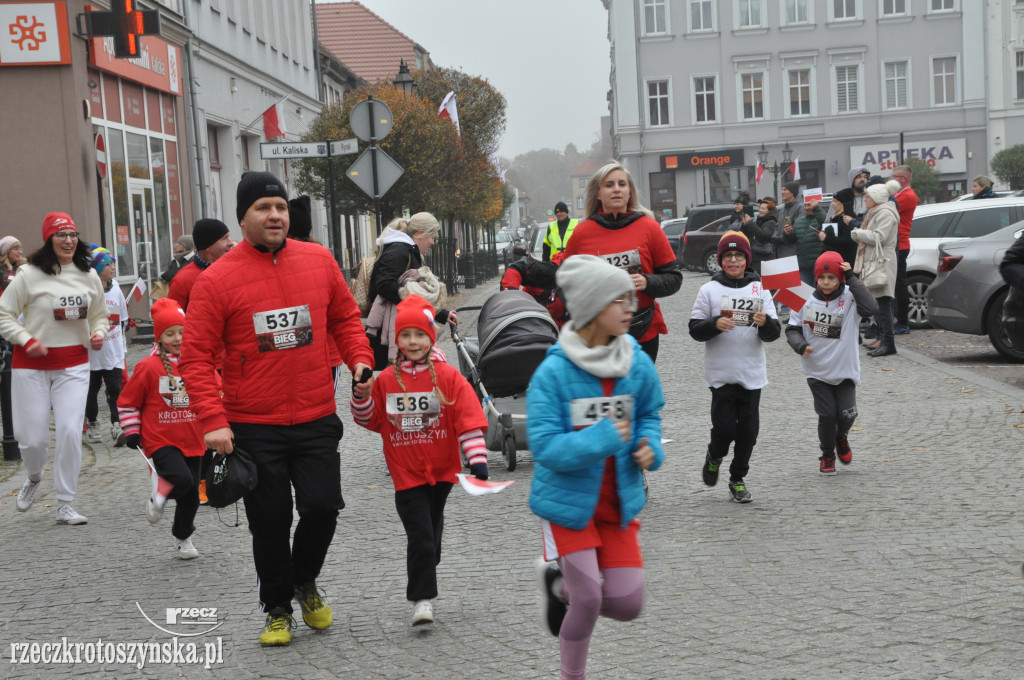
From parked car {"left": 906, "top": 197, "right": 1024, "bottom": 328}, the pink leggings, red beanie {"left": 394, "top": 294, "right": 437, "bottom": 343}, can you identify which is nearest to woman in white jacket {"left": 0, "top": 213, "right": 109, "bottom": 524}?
red beanie {"left": 394, "top": 294, "right": 437, "bottom": 343}

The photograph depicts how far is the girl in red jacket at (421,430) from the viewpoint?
5.51 metres

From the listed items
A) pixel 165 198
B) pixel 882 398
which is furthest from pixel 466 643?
pixel 165 198

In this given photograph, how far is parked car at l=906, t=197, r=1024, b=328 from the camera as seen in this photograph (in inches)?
687

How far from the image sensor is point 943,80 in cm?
6147

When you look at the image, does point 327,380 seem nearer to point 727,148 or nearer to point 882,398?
point 882,398

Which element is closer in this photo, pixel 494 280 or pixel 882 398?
pixel 882 398

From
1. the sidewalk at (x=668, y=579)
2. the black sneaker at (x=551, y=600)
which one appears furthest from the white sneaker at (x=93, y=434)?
the black sneaker at (x=551, y=600)

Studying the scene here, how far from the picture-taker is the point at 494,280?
1790 inches

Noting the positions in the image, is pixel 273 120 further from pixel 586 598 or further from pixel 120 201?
pixel 586 598

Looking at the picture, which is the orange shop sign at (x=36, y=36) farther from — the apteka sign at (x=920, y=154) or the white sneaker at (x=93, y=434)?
the apteka sign at (x=920, y=154)

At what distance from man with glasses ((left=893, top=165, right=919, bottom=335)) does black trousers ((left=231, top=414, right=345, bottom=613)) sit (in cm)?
1251

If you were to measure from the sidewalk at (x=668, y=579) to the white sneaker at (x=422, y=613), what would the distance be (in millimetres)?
42

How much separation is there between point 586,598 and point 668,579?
2016 mm

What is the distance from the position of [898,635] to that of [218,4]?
26.7 metres
